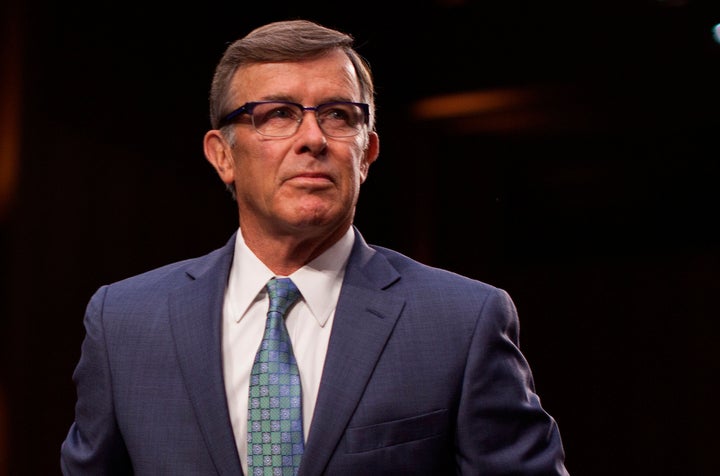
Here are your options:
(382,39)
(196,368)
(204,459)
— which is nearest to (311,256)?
(196,368)

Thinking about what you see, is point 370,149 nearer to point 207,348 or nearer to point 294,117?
point 294,117

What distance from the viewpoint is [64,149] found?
2.71 m

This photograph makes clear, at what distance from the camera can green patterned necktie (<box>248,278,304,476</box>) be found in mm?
1406

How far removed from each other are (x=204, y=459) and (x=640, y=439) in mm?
1606

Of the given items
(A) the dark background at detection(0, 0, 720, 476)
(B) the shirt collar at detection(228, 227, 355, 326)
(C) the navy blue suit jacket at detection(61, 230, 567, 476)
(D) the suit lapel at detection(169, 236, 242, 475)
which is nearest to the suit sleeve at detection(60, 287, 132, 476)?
(C) the navy blue suit jacket at detection(61, 230, 567, 476)

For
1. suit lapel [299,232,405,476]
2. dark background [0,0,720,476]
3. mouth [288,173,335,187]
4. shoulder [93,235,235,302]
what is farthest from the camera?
dark background [0,0,720,476]

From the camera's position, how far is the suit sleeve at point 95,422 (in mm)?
1521

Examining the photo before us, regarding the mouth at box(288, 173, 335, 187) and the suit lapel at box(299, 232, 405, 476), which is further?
the mouth at box(288, 173, 335, 187)

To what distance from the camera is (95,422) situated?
1535 millimetres

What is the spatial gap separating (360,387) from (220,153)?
1.87ft

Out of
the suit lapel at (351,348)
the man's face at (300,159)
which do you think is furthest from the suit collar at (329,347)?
the man's face at (300,159)

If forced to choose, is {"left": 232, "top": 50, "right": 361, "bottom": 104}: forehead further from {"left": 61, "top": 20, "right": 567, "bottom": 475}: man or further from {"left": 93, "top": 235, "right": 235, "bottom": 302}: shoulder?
{"left": 93, "top": 235, "right": 235, "bottom": 302}: shoulder

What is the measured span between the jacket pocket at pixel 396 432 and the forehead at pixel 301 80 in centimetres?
57

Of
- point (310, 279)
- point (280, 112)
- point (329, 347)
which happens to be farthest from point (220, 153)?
point (329, 347)
